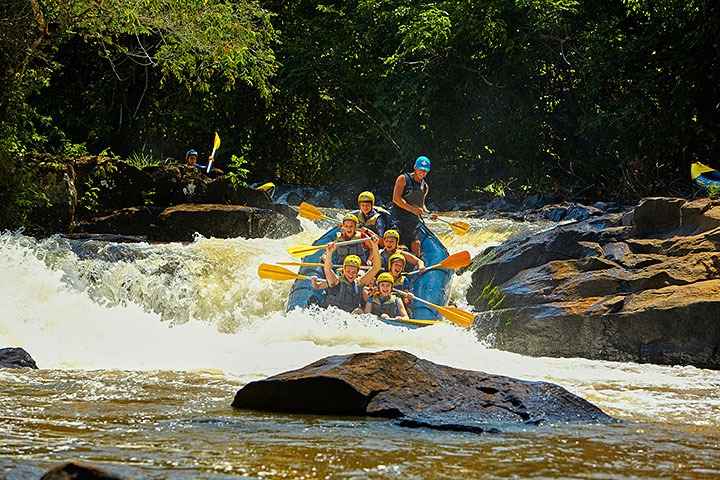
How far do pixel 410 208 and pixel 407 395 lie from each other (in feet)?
16.8

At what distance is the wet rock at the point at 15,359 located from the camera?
5.58m

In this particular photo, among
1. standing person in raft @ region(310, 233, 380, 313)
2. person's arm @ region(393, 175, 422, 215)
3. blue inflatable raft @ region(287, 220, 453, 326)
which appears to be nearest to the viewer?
standing person in raft @ region(310, 233, 380, 313)

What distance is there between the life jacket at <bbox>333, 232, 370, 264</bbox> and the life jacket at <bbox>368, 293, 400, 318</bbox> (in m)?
0.59

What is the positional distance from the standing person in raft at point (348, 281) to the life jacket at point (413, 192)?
3.14ft

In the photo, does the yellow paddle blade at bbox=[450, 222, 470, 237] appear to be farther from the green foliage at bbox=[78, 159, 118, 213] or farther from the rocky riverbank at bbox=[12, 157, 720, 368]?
the green foliage at bbox=[78, 159, 118, 213]

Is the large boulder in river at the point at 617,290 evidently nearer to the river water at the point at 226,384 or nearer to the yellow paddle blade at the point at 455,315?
the river water at the point at 226,384

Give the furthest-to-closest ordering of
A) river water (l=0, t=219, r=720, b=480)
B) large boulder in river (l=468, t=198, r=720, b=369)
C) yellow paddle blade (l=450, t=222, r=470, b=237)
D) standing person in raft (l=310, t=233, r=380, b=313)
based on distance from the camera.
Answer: yellow paddle blade (l=450, t=222, r=470, b=237)
standing person in raft (l=310, t=233, r=380, b=313)
large boulder in river (l=468, t=198, r=720, b=369)
river water (l=0, t=219, r=720, b=480)

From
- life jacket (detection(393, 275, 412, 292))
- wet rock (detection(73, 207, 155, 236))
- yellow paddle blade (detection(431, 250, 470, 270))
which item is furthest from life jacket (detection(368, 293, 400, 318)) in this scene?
wet rock (detection(73, 207, 155, 236))

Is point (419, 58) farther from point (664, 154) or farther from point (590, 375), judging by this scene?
point (590, 375)

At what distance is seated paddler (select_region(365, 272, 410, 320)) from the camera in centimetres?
789

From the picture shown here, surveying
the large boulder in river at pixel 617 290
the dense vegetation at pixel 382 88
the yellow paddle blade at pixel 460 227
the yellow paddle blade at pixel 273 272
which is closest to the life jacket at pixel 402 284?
the large boulder in river at pixel 617 290

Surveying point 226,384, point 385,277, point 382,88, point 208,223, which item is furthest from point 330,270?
point 382,88

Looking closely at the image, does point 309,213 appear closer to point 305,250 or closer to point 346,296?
point 305,250

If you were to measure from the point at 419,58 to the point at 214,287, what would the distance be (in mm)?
8179
